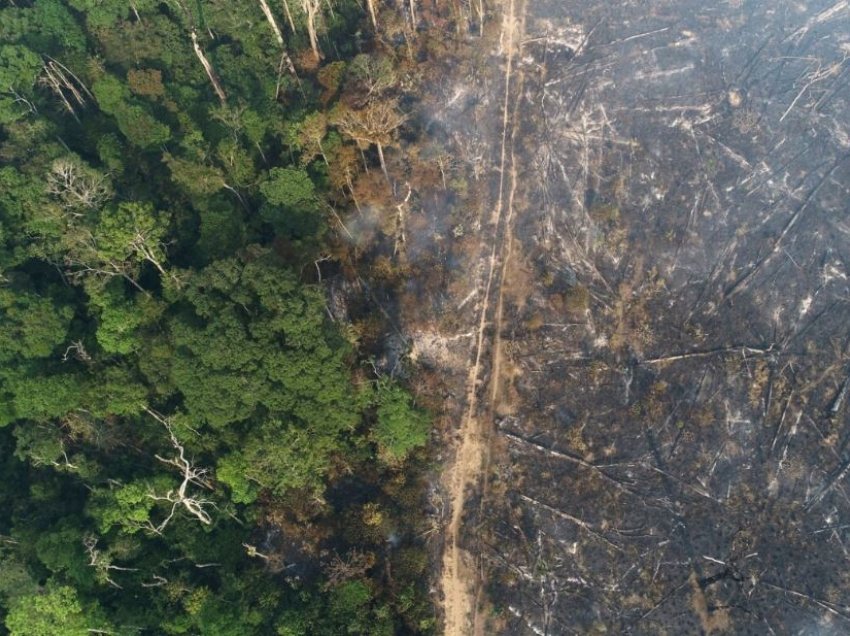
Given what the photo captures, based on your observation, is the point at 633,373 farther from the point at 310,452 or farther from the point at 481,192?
the point at 310,452

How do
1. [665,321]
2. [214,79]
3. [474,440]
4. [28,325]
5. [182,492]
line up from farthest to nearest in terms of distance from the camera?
[214,79]
[665,321]
[474,440]
[28,325]
[182,492]

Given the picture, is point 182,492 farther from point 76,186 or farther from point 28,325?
point 76,186

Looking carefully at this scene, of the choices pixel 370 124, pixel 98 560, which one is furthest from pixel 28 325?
pixel 370 124

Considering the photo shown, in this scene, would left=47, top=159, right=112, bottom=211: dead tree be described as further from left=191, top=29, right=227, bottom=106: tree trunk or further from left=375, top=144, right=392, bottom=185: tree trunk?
left=375, top=144, right=392, bottom=185: tree trunk

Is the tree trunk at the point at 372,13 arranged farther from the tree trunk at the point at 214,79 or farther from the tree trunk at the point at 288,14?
the tree trunk at the point at 214,79

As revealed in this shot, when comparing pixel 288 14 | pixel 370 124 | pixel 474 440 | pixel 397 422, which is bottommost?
pixel 474 440

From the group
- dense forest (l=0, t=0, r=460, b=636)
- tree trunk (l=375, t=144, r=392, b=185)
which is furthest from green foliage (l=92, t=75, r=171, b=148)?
tree trunk (l=375, t=144, r=392, b=185)

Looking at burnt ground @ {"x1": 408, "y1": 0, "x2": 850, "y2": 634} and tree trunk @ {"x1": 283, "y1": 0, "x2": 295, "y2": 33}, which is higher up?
tree trunk @ {"x1": 283, "y1": 0, "x2": 295, "y2": 33}
